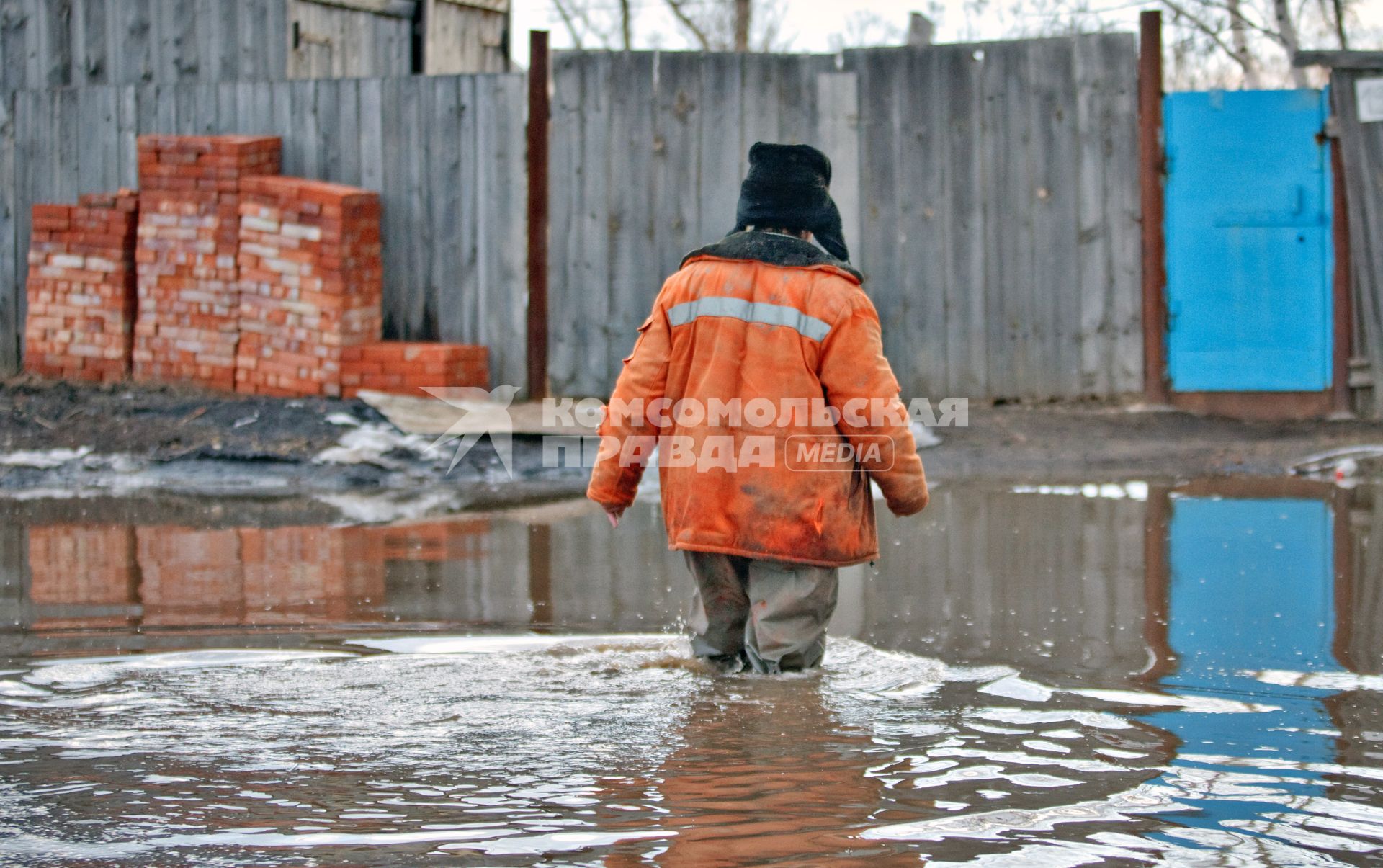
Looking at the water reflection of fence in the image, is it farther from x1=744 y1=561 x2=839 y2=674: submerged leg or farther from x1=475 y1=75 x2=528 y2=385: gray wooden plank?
x1=475 y1=75 x2=528 y2=385: gray wooden plank

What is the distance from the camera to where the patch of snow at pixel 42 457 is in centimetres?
806

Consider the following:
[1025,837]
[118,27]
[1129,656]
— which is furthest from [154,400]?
[1025,837]

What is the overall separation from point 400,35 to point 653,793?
1186 centimetres

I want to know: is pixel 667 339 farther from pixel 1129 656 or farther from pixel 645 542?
pixel 645 542

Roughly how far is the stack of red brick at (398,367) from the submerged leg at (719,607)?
499 centimetres

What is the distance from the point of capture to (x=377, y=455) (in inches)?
324

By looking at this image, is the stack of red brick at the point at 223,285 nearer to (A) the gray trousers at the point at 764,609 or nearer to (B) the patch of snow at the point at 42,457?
(B) the patch of snow at the point at 42,457

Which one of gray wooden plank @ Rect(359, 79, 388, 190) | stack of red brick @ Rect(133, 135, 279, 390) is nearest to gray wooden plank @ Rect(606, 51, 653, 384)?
gray wooden plank @ Rect(359, 79, 388, 190)

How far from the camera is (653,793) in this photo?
3.21 meters

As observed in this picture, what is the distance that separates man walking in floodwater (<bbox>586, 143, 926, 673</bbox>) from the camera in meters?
3.99

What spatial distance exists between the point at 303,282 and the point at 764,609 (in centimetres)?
579

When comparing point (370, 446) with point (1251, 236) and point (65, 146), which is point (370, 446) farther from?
point (1251, 236)

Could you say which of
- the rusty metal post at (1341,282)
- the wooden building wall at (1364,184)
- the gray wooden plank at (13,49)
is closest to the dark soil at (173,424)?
the gray wooden plank at (13,49)

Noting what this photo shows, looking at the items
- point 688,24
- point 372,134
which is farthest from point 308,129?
point 688,24
